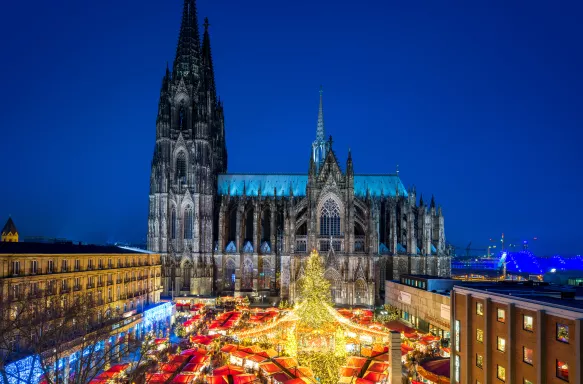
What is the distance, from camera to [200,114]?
79.8 meters

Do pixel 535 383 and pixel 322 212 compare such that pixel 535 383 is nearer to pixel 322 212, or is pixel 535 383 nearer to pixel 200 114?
pixel 322 212

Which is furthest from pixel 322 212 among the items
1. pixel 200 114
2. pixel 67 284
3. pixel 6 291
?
pixel 6 291

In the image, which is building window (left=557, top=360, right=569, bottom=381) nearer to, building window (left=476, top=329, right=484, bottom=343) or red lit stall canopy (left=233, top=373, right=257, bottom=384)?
building window (left=476, top=329, right=484, bottom=343)

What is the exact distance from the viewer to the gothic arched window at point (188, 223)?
80000 millimetres

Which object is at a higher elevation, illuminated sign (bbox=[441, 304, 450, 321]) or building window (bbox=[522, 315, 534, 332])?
building window (bbox=[522, 315, 534, 332])

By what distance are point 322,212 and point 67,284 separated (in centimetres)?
4282

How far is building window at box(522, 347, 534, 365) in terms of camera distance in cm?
2642

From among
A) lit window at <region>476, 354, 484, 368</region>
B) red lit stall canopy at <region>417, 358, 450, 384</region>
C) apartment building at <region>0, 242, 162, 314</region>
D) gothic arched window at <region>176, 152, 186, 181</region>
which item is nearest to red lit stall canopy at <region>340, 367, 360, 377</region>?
red lit stall canopy at <region>417, 358, 450, 384</region>

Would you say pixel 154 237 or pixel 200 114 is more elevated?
pixel 200 114

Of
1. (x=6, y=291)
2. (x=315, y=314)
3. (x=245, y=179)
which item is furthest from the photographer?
(x=245, y=179)

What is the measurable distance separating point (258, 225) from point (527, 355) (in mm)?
58051

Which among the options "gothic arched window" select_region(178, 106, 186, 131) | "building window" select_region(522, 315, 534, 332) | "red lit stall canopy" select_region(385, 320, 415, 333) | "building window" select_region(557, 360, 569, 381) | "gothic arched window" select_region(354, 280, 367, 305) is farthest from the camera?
"gothic arched window" select_region(178, 106, 186, 131)

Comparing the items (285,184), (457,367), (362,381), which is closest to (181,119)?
(285,184)

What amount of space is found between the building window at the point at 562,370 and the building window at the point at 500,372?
5.14 m
